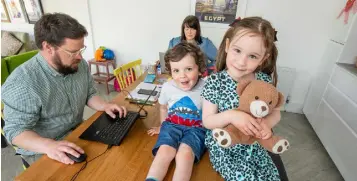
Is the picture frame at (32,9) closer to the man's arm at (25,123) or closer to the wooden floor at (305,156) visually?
the man's arm at (25,123)

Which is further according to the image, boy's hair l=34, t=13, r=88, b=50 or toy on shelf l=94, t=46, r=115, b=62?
toy on shelf l=94, t=46, r=115, b=62

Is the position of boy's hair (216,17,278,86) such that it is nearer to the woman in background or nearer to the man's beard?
the man's beard


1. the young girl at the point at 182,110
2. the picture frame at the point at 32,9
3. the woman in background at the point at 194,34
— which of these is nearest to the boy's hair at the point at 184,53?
the young girl at the point at 182,110

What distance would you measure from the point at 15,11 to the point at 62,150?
4342 mm

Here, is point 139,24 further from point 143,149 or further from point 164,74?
point 143,149

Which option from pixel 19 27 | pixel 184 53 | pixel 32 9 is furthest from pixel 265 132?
pixel 19 27

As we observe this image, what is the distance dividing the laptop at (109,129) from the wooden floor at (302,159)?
4.36ft

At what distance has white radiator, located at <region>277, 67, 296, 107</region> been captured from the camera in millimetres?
2816

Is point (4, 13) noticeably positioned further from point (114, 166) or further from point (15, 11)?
point (114, 166)

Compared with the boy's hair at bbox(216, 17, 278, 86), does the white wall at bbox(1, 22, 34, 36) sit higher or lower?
lower

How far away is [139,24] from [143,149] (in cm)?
271

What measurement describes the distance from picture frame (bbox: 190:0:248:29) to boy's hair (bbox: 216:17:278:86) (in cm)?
218

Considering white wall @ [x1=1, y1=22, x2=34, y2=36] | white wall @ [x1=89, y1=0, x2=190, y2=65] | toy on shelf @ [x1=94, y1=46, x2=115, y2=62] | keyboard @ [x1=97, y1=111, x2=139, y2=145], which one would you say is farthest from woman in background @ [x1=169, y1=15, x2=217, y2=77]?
white wall @ [x1=1, y1=22, x2=34, y2=36]

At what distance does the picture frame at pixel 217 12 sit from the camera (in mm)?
2775
